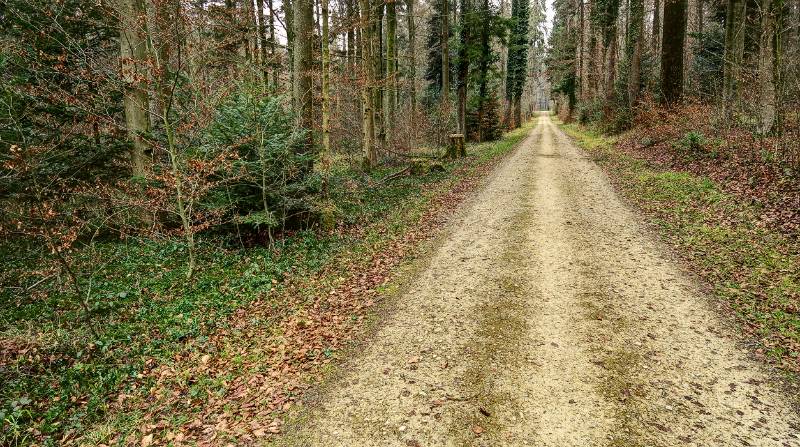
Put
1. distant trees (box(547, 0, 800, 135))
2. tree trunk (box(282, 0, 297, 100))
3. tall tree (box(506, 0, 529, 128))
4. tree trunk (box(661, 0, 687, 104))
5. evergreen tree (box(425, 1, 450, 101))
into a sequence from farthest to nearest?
tall tree (box(506, 0, 529, 128)), evergreen tree (box(425, 1, 450, 101)), tree trunk (box(661, 0, 687, 104)), tree trunk (box(282, 0, 297, 100)), distant trees (box(547, 0, 800, 135))

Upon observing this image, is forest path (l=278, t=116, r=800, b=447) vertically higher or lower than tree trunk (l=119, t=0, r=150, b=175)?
lower

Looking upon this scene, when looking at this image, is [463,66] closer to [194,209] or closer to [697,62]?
[697,62]

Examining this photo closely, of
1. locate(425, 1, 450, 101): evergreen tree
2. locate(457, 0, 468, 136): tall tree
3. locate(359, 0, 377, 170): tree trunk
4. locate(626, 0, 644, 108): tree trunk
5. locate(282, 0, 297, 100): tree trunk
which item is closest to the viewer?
locate(282, 0, 297, 100): tree trunk

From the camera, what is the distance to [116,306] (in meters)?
7.26

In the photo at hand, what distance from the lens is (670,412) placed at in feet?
15.0

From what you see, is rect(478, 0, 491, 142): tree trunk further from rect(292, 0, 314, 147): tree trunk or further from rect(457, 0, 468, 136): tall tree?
rect(292, 0, 314, 147): tree trunk

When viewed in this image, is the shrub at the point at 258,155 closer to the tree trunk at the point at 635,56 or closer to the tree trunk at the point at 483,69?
the tree trunk at the point at 635,56

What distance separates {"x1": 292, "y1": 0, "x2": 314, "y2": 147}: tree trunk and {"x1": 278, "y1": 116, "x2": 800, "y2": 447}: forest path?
545 cm

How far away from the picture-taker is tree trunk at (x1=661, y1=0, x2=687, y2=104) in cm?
1794

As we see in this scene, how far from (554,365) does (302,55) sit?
9.46 m

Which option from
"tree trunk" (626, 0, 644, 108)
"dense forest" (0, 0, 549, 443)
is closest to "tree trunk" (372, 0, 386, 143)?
"dense forest" (0, 0, 549, 443)

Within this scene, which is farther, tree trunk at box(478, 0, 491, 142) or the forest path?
tree trunk at box(478, 0, 491, 142)

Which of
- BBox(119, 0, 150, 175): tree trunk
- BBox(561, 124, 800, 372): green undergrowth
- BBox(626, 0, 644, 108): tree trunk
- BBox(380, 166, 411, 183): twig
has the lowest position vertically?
BBox(561, 124, 800, 372): green undergrowth

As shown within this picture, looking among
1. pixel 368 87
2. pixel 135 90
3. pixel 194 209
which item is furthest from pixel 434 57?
pixel 194 209
